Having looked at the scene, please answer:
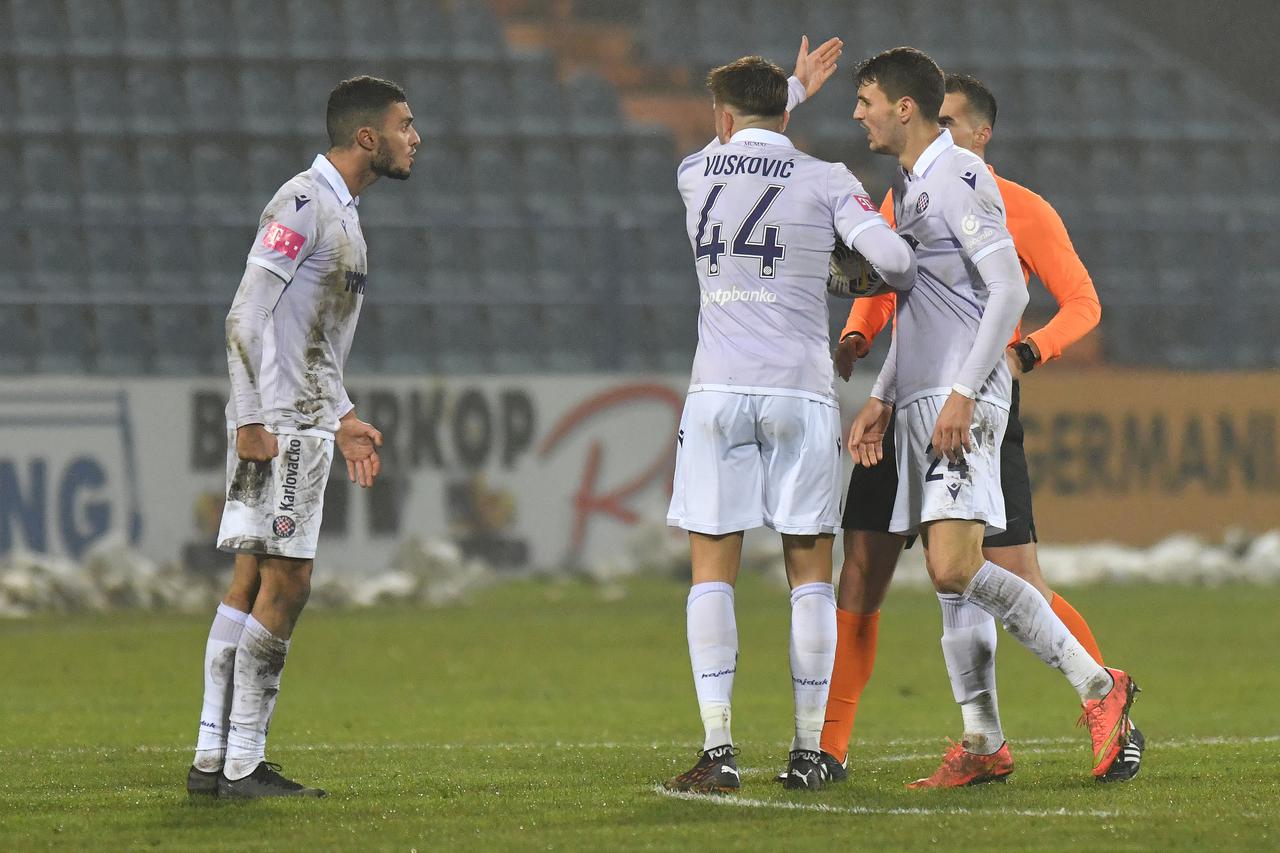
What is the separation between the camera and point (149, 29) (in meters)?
15.1

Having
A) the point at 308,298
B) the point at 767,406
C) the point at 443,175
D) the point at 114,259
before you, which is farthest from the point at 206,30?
the point at 767,406

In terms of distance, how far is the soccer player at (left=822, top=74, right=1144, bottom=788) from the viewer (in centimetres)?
490

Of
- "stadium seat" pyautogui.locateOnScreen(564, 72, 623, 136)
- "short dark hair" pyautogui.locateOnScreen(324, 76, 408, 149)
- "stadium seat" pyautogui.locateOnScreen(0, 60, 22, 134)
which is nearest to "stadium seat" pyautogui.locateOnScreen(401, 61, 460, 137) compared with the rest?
"stadium seat" pyautogui.locateOnScreen(564, 72, 623, 136)

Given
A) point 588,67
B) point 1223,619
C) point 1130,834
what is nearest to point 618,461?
point 1223,619

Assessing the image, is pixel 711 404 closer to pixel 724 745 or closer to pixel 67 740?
pixel 724 745

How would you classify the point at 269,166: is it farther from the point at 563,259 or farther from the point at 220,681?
the point at 220,681

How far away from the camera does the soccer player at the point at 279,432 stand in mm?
4578

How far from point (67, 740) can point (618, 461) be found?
6.84 m

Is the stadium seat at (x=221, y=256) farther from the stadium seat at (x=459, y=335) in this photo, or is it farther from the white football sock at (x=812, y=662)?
the white football sock at (x=812, y=662)

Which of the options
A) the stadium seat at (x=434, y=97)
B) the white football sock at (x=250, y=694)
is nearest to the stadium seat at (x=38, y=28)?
the stadium seat at (x=434, y=97)

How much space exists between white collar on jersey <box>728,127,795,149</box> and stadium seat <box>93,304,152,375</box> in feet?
27.3

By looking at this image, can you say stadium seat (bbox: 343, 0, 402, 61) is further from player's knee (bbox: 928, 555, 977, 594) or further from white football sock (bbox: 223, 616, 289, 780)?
player's knee (bbox: 928, 555, 977, 594)

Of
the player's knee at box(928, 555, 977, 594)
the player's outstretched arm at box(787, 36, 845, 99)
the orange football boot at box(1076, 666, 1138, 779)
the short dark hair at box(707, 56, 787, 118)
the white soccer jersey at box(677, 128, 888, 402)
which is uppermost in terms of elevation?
the player's outstretched arm at box(787, 36, 845, 99)

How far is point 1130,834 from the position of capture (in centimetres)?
401
